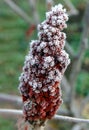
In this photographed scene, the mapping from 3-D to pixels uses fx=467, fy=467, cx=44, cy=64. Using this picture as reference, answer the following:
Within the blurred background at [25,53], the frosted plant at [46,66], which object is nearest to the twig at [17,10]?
the blurred background at [25,53]

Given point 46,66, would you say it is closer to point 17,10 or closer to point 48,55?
point 48,55

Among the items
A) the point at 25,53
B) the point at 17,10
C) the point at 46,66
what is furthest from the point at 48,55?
the point at 25,53

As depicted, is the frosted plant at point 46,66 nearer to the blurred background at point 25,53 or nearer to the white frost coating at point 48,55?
the white frost coating at point 48,55

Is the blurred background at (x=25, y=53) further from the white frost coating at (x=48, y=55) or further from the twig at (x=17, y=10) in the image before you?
the white frost coating at (x=48, y=55)

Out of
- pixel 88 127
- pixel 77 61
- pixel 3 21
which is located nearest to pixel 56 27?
pixel 77 61

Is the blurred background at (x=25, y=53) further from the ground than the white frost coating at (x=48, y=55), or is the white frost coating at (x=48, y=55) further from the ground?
the blurred background at (x=25, y=53)

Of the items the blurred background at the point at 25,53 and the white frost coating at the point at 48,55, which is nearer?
the white frost coating at the point at 48,55
